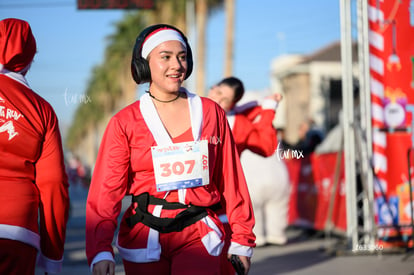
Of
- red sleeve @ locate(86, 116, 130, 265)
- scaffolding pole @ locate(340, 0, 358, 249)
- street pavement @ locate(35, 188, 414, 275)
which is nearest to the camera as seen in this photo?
red sleeve @ locate(86, 116, 130, 265)

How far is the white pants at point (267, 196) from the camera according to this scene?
34.0 ft

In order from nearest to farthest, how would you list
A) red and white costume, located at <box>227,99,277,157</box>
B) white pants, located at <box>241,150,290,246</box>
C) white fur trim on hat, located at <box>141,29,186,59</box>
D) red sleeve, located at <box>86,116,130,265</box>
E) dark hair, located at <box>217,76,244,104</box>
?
red sleeve, located at <box>86,116,130,265</box> → white fur trim on hat, located at <box>141,29,186,59</box> → red and white costume, located at <box>227,99,277,157</box> → dark hair, located at <box>217,76,244,104</box> → white pants, located at <box>241,150,290,246</box>

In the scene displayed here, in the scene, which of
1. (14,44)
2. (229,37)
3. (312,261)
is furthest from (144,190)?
(229,37)

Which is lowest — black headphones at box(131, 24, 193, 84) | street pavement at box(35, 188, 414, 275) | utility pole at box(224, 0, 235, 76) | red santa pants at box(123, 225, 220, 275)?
street pavement at box(35, 188, 414, 275)

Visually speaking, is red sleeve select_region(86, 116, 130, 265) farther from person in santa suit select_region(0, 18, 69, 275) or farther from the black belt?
person in santa suit select_region(0, 18, 69, 275)

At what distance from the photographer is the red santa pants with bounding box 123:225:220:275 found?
3338 mm

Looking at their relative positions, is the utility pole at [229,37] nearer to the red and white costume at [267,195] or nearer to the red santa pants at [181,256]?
the red and white costume at [267,195]

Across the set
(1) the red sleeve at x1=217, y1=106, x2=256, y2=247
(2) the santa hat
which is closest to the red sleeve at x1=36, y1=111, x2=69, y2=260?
(2) the santa hat

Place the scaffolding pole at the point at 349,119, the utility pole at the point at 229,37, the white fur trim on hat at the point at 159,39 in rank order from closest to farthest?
the white fur trim on hat at the point at 159,39 < the scaffolding pole at the point at 349,119 < the utility pole at the point at 229,37

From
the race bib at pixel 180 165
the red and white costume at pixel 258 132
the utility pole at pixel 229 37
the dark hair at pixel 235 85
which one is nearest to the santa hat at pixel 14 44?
the race bib at pixel 180 165

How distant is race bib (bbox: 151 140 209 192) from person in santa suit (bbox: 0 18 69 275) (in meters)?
0.53

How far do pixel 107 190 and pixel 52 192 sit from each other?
1.03 feet

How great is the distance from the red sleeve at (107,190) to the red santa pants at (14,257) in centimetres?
31

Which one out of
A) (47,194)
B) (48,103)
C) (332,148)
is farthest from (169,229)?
(332,148)
